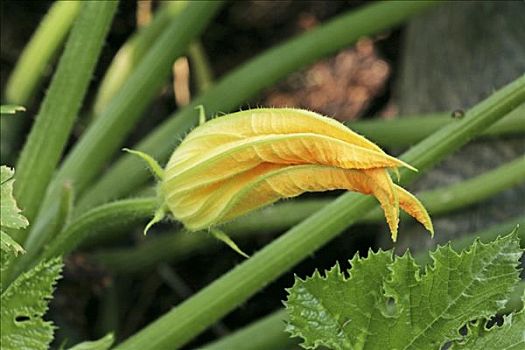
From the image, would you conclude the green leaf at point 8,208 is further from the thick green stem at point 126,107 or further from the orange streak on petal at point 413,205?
the thick green stem at point 126,107

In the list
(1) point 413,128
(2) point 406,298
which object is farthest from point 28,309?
(1) point 413,128

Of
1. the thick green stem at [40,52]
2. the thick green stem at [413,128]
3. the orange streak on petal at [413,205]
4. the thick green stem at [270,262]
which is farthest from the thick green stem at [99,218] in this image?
the thick green stem at [413,128]

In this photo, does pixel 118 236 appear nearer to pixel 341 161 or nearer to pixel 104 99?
pixel 104 99

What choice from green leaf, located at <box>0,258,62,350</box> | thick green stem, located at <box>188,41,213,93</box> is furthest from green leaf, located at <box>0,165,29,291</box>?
thick green stem, located at <box>188,41,213,93</box>

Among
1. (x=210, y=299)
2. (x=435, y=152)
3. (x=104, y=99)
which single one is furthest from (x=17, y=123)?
(x=435, y=152)

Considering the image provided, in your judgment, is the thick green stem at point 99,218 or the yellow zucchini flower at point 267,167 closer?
the yellow zucchini flower at point 267,167

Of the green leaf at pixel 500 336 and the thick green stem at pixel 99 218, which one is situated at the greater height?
the thick green stem at pixel 99 218

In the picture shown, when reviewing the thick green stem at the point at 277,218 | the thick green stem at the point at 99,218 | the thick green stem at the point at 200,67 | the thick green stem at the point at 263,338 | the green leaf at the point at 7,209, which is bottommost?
the green leaf at the point at 7,209

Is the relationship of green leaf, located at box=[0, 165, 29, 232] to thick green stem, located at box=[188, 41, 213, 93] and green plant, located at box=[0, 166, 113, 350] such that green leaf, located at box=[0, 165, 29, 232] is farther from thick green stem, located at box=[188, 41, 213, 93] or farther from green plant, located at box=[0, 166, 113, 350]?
thick green stem, located at box=[188, 41, 213, 93]
